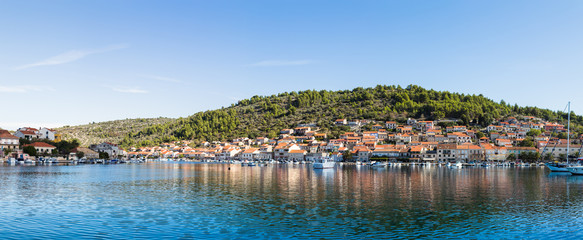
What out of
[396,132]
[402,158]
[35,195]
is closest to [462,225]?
[35,195]

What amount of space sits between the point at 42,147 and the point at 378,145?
9232 cm

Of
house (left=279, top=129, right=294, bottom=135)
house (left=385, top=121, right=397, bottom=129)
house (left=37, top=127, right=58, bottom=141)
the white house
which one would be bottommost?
the white house

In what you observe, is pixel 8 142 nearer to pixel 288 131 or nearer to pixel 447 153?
pixel 288 131

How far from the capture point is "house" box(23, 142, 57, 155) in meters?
108

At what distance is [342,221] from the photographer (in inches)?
830

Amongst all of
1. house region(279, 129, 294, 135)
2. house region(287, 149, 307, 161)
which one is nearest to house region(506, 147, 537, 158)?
house region(287, 149, 307, 161)

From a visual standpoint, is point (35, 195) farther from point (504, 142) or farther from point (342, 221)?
point (504, 142)

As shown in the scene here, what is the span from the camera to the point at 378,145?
429 ft

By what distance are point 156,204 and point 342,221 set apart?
12.4m

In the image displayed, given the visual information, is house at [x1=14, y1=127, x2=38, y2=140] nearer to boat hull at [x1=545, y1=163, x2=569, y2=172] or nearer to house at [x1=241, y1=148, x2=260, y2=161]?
house at [x1=241, y1=148, x2=260, y2=161]

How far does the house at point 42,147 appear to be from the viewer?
108062 millimetres

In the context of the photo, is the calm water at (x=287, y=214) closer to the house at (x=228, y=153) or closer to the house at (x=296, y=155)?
the house at (x=296, y=155)

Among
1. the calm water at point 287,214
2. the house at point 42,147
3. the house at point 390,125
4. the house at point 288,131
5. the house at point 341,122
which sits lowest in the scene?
the calm water at point 287,214

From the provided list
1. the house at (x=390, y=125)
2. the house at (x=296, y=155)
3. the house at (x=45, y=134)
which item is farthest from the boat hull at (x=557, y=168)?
the house at (x=45, y=134)
